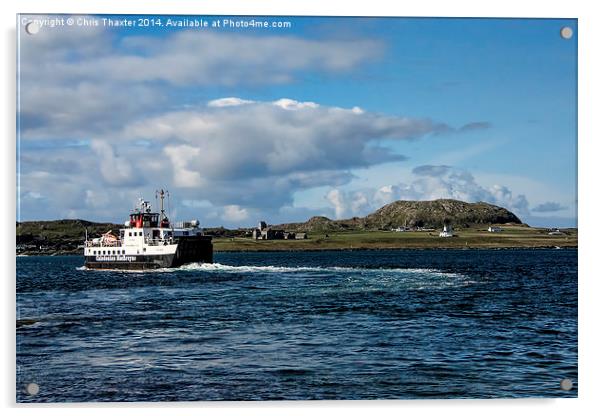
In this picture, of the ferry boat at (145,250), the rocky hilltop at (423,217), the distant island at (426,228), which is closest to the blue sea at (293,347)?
the distant island at (426,228)

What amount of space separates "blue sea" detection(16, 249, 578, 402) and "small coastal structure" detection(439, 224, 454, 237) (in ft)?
7.19

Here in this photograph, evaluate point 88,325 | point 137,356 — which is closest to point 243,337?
A: point 137,356

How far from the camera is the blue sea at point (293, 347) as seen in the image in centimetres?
1284

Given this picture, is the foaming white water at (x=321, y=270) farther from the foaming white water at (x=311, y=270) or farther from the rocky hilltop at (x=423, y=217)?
the rocky hilltop at (x=423, y=217)

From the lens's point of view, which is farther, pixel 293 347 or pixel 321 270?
pixel 321 270

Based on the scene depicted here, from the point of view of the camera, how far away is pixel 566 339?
595 inches

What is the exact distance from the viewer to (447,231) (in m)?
22.9

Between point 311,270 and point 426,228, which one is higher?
point 426,228

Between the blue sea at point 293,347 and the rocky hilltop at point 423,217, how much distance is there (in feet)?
7.16

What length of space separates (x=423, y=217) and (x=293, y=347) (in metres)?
6.02

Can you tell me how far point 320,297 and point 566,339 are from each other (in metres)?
10.8

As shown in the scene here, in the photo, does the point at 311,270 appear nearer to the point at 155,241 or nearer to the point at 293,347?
the point at 155,241

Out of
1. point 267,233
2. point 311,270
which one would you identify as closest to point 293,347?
point 267,233
